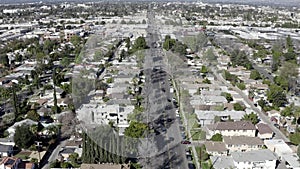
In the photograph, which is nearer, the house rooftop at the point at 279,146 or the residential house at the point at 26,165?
the residential house at the point at 26,165

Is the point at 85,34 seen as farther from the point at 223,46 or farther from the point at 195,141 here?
the point at 195,141

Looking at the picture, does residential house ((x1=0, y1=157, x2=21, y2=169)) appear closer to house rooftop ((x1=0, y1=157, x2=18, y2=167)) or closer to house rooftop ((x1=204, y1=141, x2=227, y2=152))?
house rooftop ((x1=0, y1=157, x2=18, y2=167))

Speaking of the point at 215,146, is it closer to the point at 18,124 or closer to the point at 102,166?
the point at 102,166

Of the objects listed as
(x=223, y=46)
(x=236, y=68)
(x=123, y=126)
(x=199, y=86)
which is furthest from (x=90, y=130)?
(x=223, y=46)

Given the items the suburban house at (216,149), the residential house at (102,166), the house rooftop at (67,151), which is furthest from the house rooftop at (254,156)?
the house rooftop at (67,151)

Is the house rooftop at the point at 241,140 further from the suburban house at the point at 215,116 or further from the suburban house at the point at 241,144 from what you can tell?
the suburban house at the point at 215,116

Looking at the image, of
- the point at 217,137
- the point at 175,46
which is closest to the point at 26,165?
the point at 217,137

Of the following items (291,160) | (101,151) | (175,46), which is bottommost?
(291,160)
